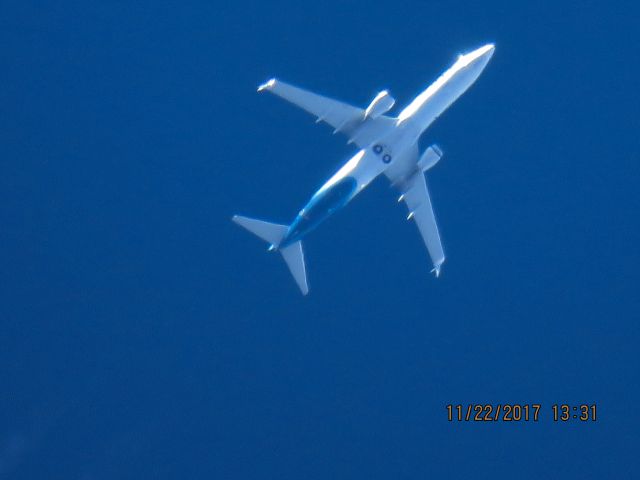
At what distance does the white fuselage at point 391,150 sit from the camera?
5106 cm

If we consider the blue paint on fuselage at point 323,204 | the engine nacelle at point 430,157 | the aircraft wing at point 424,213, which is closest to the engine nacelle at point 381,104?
the engine nacelle at point 430,157

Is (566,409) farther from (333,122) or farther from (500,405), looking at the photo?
(333,122)

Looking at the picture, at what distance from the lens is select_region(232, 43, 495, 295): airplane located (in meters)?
51.1

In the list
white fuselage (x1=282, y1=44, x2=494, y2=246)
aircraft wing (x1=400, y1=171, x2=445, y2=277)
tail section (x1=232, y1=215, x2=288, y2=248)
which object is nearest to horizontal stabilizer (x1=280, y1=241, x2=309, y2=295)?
white fuselage (x1=282, y1=44, x2=494, y2=246)

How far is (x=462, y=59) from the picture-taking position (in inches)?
2121

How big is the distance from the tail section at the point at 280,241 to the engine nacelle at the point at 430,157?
8368 millimetres

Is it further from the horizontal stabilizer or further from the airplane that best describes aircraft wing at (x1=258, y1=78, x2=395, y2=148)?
the horizontal stabilizer

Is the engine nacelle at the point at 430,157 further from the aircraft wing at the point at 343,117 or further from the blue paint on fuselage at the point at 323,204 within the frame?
the blue paint on fuselage at the point at 323,204

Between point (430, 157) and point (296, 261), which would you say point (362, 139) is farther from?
point (296, 261)

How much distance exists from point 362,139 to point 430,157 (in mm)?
3987

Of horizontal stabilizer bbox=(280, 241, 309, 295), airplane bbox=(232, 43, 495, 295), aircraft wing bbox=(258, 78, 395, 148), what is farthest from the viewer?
horizontal stabilizer bbox=(280, 241, 309, 295)

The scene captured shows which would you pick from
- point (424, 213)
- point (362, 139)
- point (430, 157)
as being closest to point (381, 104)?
point (362, 139)

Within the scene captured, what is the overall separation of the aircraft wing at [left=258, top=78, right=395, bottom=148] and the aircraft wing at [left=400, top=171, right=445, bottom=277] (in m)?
3.73

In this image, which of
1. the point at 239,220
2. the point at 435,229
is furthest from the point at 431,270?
the point at 239,220
